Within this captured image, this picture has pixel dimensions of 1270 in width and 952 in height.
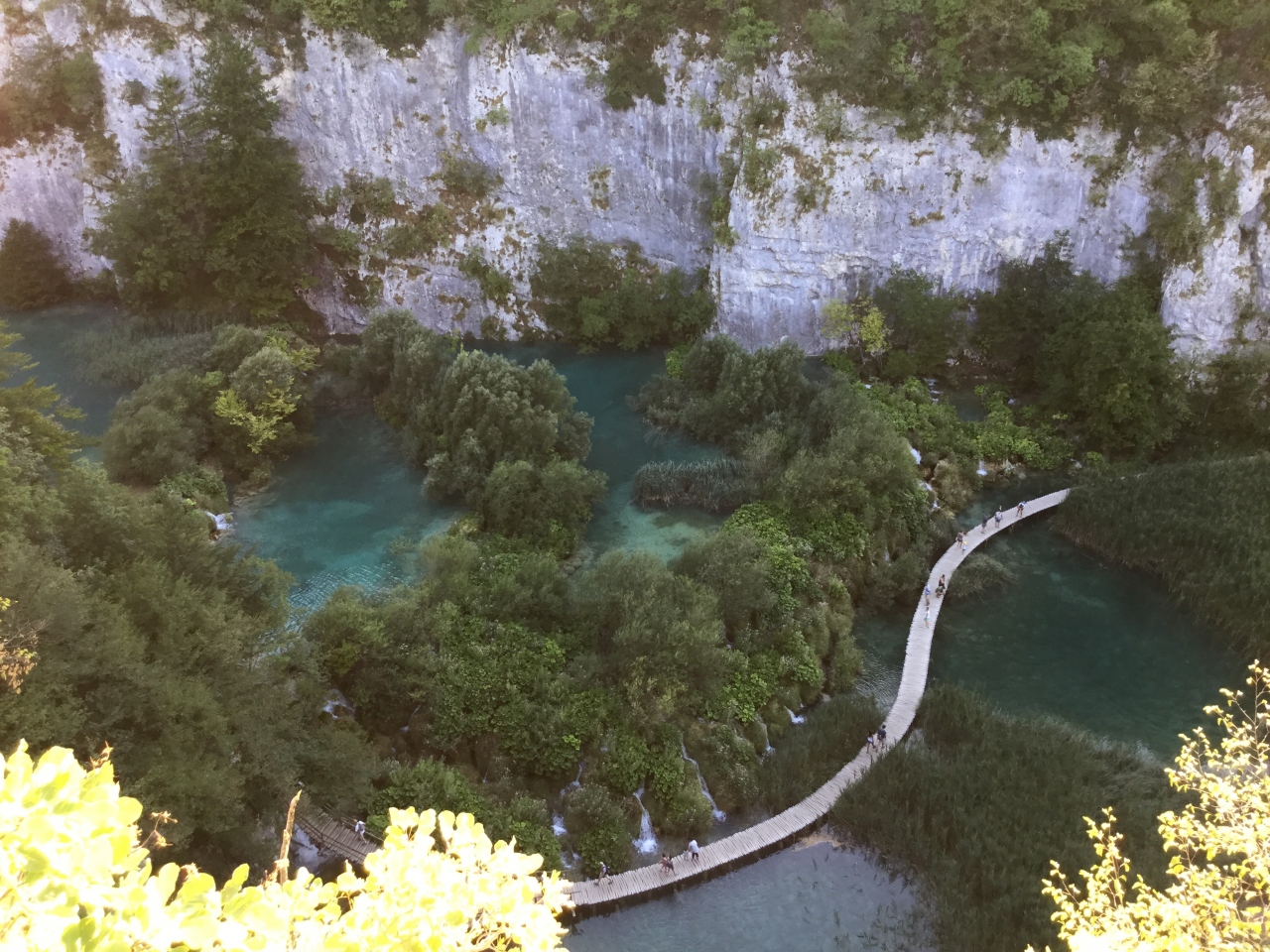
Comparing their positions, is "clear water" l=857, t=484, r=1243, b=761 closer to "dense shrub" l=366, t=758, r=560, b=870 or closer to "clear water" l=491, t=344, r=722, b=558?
"clear water" l=491, t=344, r=722, b=558

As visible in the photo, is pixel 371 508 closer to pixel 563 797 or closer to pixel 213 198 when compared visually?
pixel 563 797

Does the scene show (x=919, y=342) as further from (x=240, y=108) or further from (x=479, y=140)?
(x=240, y=108)

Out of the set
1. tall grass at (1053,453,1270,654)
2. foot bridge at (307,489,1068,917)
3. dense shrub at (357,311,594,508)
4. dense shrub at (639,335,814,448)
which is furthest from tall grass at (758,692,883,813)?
dense shrub at (639,335,814,448)

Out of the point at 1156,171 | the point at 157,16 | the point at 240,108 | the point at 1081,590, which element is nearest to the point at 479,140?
the point at 240,108

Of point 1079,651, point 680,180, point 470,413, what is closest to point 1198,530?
point 1079,651

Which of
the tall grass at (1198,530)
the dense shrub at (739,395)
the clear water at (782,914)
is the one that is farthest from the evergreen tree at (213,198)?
the tall grass at (1198,530)

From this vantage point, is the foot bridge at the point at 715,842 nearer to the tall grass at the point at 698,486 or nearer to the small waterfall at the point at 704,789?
the small waterfall at the point at 704,789

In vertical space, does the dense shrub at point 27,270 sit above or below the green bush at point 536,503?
above
